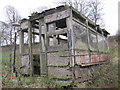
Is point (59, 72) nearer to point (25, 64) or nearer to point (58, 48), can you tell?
point (58, 48)

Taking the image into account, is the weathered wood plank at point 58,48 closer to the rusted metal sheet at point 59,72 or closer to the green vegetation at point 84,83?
the green vegetation at point 84,83

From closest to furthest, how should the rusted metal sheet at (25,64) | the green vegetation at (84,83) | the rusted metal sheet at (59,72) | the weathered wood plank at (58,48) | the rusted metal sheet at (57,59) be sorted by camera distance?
the green vegetation at (84,83) → the rusted metal sheet at (59,72) → the rusted metal sheet at (57,59) → the weathered wood plank at (58,48) → the rusted metal sheet at (25,64)

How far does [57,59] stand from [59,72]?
70cm

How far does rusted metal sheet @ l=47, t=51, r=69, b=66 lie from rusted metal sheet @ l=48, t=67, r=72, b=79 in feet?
0.83

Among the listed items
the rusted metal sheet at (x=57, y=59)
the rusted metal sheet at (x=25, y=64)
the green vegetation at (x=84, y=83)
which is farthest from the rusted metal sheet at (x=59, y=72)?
the rusted metal sheet at (x=25, y=64)

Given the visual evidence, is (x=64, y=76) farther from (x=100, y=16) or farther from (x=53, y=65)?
(x=100, y=16)

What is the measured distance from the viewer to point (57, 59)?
688cm

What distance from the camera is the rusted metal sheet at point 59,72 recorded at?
638 centimetres

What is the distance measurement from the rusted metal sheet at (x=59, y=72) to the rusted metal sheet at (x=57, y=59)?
10.0 inches

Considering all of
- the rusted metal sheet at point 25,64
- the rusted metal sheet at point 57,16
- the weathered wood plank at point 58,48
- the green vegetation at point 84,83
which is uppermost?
the rusted metal sheet at point 57,16

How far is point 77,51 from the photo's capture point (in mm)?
6750

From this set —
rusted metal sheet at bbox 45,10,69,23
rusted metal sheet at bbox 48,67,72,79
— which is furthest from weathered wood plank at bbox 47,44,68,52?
rusted metal sheet at bbox 45,10,69,23

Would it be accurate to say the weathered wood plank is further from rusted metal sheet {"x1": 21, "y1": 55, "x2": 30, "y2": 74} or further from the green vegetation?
rusted metal sheet {"x1": 21, "y1": 55, "x2": 30, "y2": 74}

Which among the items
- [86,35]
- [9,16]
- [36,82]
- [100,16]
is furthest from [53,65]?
[9,16]
